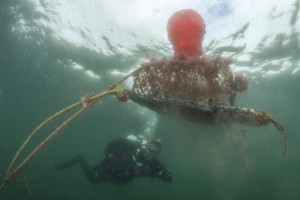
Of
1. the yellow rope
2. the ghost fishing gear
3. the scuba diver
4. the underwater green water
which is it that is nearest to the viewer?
the yellow rope

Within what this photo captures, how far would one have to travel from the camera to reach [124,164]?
16984 millimetres

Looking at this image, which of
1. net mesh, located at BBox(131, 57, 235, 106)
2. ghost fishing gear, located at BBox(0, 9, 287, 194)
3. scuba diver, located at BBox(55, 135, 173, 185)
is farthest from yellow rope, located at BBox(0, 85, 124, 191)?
scuba diver, located at BBox(55, 135, 173, 185)

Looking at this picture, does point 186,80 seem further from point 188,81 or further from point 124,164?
point 124,164

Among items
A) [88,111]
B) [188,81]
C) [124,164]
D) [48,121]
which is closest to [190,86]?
[188,81]

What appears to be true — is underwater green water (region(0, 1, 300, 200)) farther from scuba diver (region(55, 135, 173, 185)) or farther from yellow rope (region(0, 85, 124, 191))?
scuba diver (region(55, 135, 173, 185))

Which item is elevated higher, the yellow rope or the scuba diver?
the yellow rope

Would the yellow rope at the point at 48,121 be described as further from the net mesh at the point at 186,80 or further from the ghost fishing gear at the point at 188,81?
the net mesh at the point at 186,80

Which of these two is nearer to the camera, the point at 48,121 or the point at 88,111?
the point at 48,121

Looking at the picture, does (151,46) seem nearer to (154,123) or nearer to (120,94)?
(120,94)

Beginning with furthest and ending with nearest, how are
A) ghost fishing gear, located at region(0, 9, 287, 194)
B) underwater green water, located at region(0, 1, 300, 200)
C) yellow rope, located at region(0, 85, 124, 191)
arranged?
underwater green water, located at region(0, 1, 300, 200) → ghost fishing gear, located at region(0, 9, 287, 194) → yellow rope, located at region(0, 85, 124, 191)

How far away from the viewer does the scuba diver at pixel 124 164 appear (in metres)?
15.3

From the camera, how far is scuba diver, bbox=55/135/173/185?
50.1ft

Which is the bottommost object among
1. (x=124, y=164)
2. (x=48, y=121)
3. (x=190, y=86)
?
(x=124, y=164)

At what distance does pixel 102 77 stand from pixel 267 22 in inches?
527
